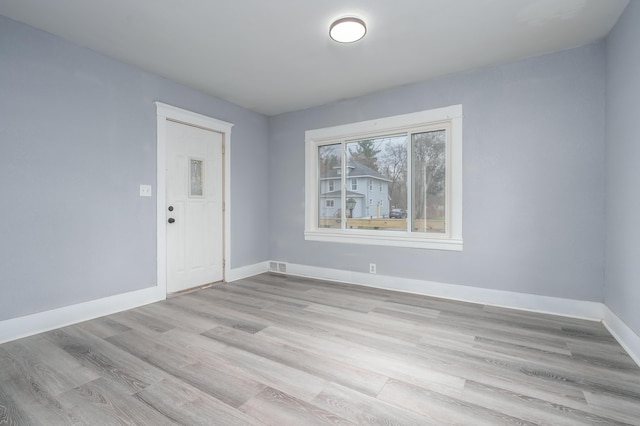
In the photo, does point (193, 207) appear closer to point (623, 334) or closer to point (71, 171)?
point (71, 171)

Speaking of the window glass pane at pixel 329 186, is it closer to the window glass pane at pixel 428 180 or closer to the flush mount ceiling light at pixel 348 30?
the window glass pane at pixel 428 180

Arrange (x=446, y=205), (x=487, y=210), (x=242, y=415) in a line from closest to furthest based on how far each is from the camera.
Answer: (x=242, y=415), (x=487, y=210), (x=446, y=205)

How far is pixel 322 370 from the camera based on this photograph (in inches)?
79.6

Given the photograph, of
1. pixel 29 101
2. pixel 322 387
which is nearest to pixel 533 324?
pixel 322 387

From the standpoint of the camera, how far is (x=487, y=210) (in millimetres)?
3342

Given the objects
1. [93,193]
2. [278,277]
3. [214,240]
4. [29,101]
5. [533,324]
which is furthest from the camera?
[278,277]

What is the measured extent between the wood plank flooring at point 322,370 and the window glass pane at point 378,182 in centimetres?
136

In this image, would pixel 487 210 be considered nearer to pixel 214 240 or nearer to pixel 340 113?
pixel 340 113

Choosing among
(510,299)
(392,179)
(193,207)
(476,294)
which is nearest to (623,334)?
(510,299)

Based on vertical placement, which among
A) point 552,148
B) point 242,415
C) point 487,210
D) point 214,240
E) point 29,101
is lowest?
point 242,415

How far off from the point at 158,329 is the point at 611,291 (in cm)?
396

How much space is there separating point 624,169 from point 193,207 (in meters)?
4.33

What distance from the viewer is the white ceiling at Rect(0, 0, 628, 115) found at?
7.67 feet

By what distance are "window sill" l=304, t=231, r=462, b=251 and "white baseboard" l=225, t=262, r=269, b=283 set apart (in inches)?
35.1
